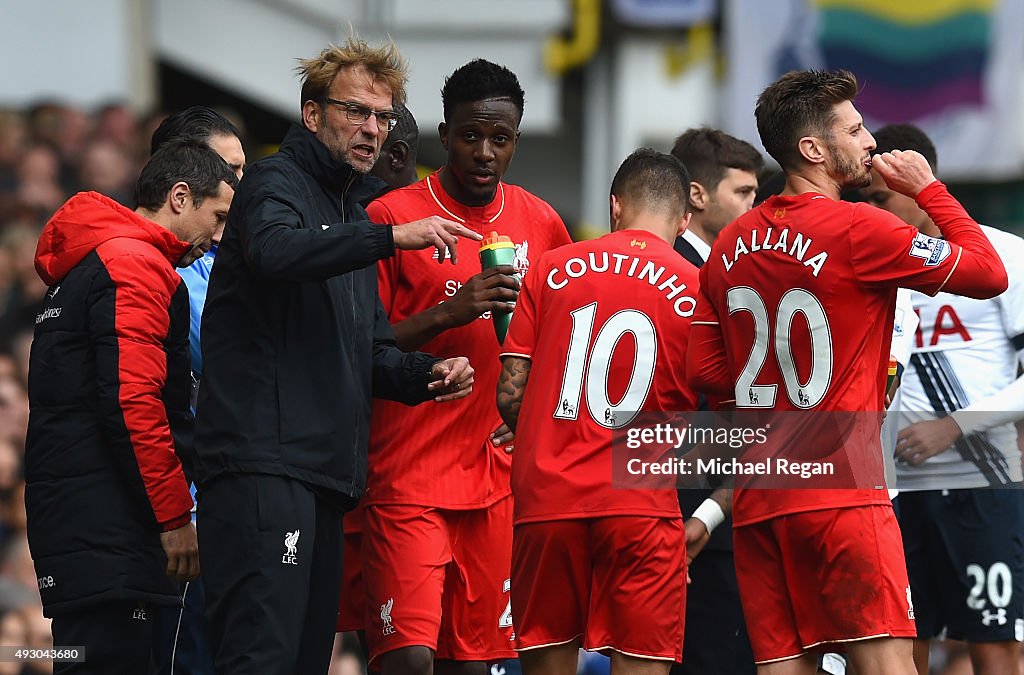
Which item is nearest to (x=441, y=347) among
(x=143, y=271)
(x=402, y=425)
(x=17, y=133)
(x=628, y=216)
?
(x=402, y=425)

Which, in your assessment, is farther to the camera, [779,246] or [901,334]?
[901,334]

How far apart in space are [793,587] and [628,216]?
4.80ft

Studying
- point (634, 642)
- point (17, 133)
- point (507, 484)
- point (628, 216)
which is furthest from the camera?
point (17, 133)

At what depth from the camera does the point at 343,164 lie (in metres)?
5.22

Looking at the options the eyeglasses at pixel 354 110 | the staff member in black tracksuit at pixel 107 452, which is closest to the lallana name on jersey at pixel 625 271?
the eyeglasses at pixel 354 110

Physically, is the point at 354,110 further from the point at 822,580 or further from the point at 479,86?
the point at 822,580

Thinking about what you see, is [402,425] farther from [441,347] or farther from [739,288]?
[739,288]

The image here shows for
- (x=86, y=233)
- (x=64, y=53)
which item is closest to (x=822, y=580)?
(x=86, y=233)

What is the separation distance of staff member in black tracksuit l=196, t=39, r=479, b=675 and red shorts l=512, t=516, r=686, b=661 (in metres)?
0.68

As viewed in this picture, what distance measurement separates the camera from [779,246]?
507 cm

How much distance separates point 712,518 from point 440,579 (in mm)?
1037

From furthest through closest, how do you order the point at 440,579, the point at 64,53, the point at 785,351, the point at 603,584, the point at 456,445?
the point at 64,53 → the point at 456,445 → the point at 440,579 → the point at 603,584 → the point at 785,351

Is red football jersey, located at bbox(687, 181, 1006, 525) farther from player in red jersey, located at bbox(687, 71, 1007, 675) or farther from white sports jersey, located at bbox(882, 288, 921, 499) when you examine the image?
white sports jersey, located at bbox(882, 288, 921, 499)

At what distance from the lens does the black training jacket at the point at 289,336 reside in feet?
15.7
